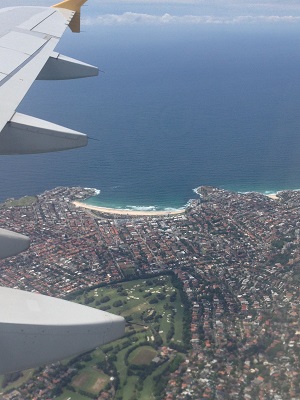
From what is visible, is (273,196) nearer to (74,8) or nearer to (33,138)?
(74,8)


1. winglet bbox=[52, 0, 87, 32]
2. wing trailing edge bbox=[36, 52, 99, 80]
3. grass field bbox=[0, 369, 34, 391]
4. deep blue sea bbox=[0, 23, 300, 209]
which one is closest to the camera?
wing trailing edge bbox=[36, 52, 99, 80]

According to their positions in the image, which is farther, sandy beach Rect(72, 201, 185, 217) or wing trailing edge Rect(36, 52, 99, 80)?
sandy beach Rect(72, 201, 185, 217)

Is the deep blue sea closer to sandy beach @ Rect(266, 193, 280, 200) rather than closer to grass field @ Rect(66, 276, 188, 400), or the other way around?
sandy beach @ Rect(266, 193, 280, 200)

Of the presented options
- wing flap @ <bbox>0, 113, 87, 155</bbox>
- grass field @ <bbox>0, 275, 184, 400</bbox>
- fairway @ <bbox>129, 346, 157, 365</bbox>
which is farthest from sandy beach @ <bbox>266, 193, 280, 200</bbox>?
wing flap @ <bbox>0, 113, 87, 155</bbox>

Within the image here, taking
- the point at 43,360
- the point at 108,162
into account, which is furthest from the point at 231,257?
the point at 108,162

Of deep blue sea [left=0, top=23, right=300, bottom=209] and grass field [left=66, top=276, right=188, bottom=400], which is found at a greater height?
deep blue sea [left=0, top=23, right=300, bottom=209]

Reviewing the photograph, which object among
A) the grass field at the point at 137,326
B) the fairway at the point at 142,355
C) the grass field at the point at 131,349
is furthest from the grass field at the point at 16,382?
the fairway at the point at 142,355
